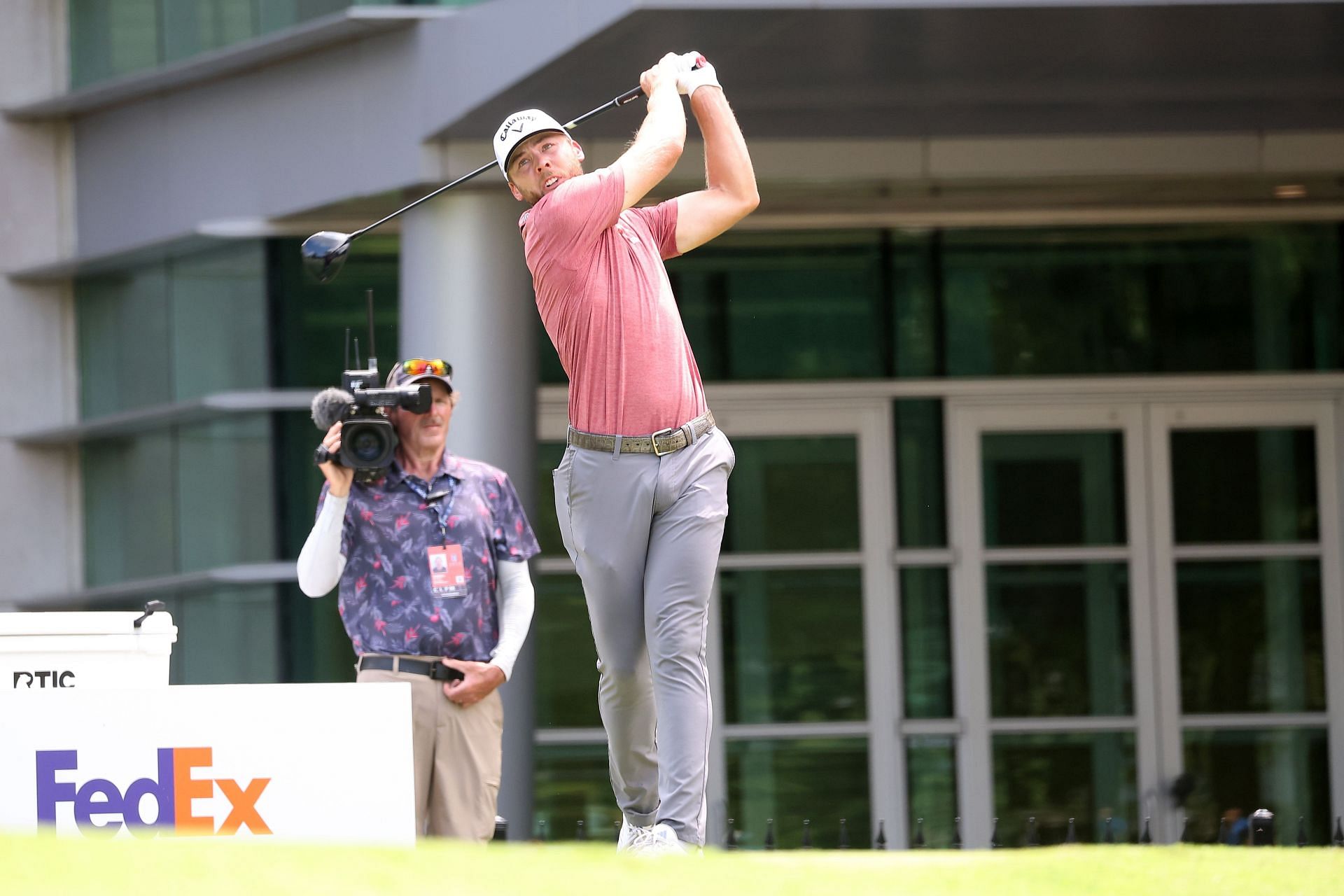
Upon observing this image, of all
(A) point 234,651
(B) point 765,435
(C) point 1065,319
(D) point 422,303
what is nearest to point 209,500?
(A) point 234,651

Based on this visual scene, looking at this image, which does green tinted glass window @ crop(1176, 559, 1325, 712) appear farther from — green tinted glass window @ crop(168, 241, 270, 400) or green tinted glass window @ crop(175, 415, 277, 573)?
green tinted glass window @ crop(168, 241, 270, 400)

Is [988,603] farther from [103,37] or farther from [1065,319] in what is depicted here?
[103,37]

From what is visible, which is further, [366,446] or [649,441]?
[366,446]

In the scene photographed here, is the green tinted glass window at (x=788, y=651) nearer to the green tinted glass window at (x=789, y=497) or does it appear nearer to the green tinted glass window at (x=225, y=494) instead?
the green tinted glass window at (x=789, y=497)

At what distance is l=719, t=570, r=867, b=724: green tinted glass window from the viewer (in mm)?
11156

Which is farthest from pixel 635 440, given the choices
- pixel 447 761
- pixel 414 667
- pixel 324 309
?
pixel 324 309

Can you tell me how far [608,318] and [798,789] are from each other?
6.83 metres

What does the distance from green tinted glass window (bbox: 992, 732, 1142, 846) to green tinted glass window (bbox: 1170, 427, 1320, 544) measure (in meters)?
1.38

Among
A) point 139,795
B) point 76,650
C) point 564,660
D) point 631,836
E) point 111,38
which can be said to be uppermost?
point 111,38

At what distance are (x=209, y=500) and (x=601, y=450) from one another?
21.8 feet

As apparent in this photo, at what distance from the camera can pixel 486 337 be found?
Result: 917 cm

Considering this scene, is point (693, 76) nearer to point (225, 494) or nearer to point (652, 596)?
point (652, 596)

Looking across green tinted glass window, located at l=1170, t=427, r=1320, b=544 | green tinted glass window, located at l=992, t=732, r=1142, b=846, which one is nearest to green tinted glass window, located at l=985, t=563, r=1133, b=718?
green tinted glass window, located at l=992, t=732, r=1142, b=846

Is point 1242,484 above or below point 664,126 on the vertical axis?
below
